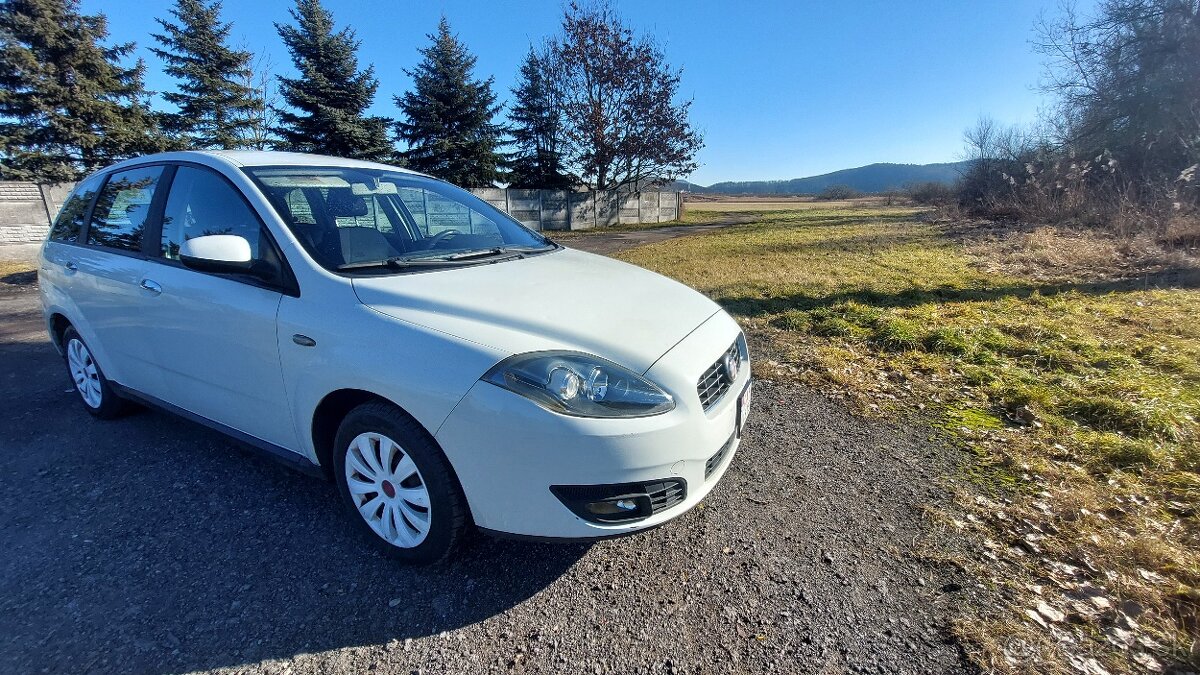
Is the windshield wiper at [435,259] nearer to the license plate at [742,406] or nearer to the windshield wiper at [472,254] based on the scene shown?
the windshield wiper at [472,254]

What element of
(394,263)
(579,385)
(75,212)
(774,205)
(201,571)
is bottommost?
(201,571)

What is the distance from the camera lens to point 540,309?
212 cm

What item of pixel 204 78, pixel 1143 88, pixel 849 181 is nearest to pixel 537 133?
pixel 204 78

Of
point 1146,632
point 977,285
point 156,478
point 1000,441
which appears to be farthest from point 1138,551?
point 977,285

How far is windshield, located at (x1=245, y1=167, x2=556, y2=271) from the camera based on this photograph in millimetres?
2396

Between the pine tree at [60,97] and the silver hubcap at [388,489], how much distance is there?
24.5 m

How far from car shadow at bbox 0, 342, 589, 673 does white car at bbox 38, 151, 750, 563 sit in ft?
0.80

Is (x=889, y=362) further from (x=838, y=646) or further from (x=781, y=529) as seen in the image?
(x=838, y=646)

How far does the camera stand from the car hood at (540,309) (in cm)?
194

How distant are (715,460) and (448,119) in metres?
24.6

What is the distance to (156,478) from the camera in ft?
9.39

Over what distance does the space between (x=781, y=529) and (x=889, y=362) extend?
2.92 m

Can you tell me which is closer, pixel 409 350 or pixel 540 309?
pixel 409 350

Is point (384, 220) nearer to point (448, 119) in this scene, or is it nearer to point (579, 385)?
point (579, 385)
